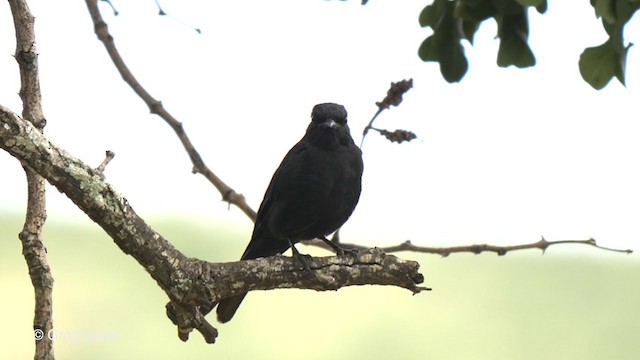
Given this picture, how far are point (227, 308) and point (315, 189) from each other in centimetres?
74

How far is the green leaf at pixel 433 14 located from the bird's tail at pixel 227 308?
1.68 m

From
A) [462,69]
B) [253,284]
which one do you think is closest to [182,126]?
[253,284]

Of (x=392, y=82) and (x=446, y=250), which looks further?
(x=446, y=250)

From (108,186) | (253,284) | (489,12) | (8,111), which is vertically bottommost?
(253,284)

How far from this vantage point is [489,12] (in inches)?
148

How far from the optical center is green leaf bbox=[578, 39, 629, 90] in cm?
351

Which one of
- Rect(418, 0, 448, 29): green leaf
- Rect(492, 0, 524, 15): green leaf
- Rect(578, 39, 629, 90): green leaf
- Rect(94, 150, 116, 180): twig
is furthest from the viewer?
Rect(418, 0, 448, 29): green leaf

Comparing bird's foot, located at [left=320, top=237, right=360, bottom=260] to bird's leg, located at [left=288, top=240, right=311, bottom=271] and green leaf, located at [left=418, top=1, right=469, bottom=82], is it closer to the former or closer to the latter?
bird's leg, located at [left=288, top=240, right=311, bottom=271]

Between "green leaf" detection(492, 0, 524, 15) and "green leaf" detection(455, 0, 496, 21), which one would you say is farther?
"green leaf" detection(455, 0, 496, 21)

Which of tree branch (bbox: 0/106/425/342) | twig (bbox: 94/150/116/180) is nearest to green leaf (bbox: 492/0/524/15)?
tree branch (bbox: 0/106/425/342)

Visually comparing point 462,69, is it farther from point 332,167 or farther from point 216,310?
point 216,310

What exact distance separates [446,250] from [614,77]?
4.21 ft

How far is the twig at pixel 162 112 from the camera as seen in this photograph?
4.59 metres

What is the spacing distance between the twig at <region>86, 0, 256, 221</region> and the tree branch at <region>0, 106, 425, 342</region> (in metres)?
0.78
